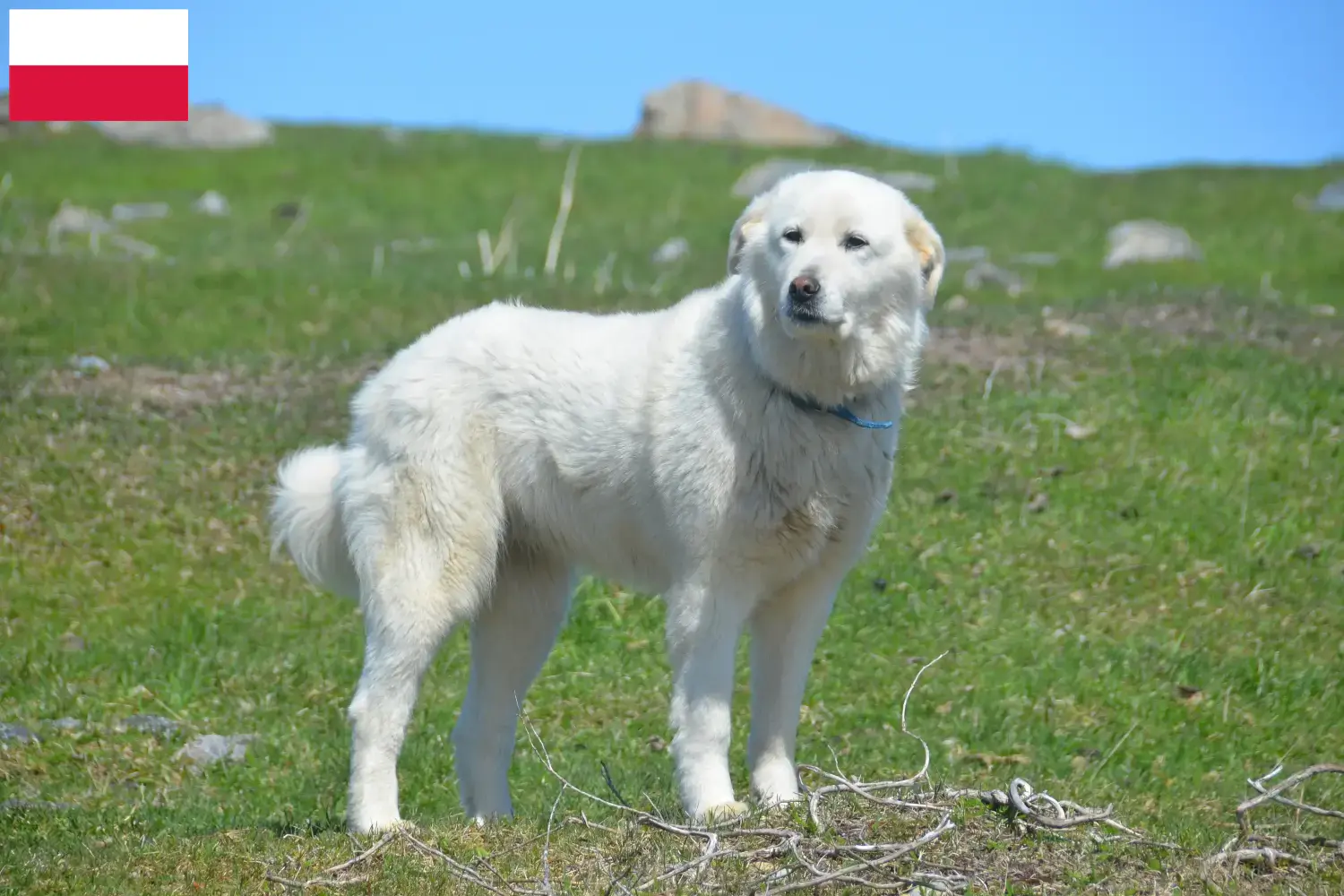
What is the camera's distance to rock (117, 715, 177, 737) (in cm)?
833

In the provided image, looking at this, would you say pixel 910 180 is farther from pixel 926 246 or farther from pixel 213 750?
pixel 926 246

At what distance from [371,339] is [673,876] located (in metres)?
11.5

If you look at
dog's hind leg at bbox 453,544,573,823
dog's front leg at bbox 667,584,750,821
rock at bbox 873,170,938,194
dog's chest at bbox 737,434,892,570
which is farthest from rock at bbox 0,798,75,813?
rock at bbox 873,170,938,194

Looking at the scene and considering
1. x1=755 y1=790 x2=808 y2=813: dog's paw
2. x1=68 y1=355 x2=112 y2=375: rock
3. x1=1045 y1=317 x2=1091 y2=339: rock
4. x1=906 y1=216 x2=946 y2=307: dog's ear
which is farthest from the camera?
x1=1045 y1=317 x2=1091 y2=339: rock

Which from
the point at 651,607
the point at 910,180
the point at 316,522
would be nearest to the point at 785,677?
the point at 316,522

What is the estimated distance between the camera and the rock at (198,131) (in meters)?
38.0

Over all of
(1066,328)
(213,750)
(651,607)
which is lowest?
(213,750)

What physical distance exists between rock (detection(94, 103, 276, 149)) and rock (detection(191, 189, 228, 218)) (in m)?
6.53

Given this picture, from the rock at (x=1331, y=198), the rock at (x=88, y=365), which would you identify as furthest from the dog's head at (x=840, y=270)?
the rock at (x=1331, y=198)

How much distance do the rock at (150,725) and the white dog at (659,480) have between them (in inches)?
69.4

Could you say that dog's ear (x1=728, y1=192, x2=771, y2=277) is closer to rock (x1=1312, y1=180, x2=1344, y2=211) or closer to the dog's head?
the dog's head

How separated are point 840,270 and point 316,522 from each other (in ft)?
8.75

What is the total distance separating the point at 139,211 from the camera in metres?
29.8

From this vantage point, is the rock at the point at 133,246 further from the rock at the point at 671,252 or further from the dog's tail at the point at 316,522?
the dog's tail at the point at 316,522
